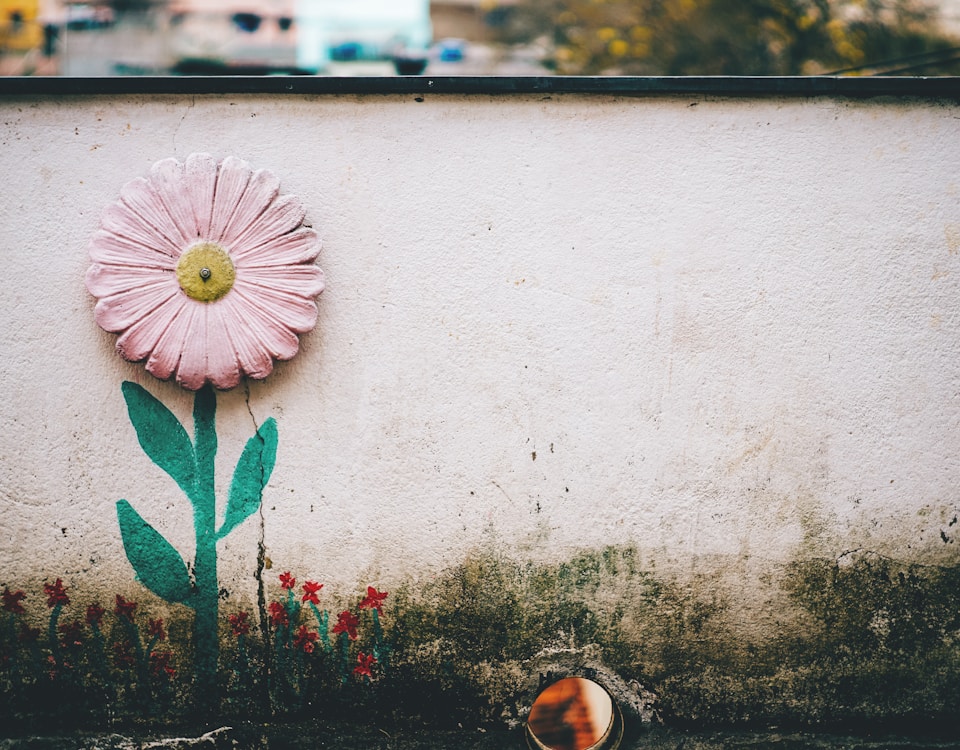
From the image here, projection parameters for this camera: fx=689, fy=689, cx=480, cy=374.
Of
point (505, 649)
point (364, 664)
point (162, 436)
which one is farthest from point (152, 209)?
point (505, 649)

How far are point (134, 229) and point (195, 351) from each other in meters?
0.47

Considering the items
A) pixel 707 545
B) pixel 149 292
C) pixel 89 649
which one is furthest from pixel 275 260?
pixel 707 545

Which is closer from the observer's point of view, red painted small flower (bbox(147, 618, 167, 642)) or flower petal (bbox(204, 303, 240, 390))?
flower petal (bbox(204, 303, 240, 390))

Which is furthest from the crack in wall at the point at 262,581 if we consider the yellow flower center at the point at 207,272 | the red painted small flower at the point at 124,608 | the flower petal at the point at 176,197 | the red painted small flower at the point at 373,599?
the flower petal at the point at 176,197

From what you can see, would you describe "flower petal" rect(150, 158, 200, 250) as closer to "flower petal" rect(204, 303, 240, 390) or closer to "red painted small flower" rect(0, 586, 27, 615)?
"flower petal" rect(204, 303, 240, 390)

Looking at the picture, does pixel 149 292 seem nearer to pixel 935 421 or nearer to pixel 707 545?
pixel 707 545

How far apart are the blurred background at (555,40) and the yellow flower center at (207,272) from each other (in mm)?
6065

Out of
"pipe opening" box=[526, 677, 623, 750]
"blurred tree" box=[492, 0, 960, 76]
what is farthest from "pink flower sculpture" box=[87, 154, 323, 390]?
"blurred tree" box=[492, 0, 960, 76]

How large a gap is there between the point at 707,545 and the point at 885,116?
1716mm

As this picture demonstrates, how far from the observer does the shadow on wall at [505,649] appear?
262 centimetres

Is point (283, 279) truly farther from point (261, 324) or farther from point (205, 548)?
point (205, 548)

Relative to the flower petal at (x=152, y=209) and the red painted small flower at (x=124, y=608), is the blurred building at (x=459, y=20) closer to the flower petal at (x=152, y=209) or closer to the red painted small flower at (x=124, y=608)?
the flower petal at (x=152, y=209)

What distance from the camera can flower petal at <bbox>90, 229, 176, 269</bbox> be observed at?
93.9 inches

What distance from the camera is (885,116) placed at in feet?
8.25
